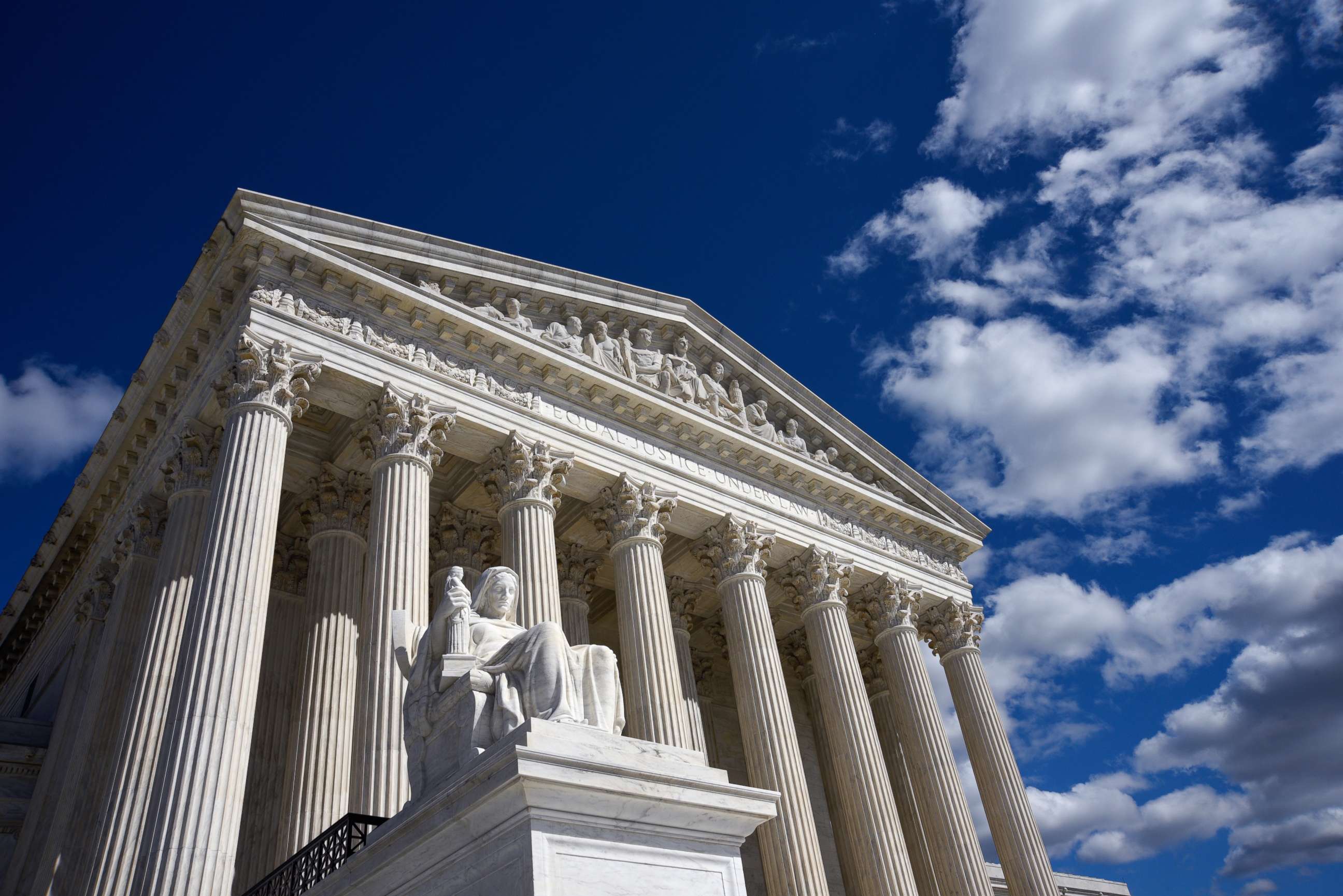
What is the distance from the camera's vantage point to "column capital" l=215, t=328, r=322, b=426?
61.7 ft

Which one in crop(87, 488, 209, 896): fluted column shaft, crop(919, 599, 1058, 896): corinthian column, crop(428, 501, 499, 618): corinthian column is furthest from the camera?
crop(919, 599, 1058, 896): corinthian column

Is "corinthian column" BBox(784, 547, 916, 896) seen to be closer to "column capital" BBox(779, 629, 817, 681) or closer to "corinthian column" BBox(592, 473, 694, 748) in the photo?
"column capital" BBox(779, 629, 817, 681)

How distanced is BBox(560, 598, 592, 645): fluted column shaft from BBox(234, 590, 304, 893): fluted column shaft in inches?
256

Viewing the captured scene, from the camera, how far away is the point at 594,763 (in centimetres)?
716

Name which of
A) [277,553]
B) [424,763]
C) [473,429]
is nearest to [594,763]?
[424,763]

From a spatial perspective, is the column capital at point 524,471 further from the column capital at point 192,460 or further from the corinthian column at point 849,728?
the corinthian column at point 849,728

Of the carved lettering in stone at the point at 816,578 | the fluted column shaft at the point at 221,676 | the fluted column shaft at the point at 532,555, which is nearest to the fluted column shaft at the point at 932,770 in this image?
the carved lettering in stone at the point at 816,578

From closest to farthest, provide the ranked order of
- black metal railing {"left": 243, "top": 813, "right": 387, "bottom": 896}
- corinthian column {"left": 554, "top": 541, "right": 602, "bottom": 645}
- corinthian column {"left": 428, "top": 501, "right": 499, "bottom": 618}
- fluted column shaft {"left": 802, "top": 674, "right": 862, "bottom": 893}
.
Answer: black metal railing {"left": 243, "top": 813, "right": 387, "bottom": 896} → fluted column shaft {"left": 802, "top": 674, "right": 862, "bottom": 893} → corinthian column {"left": 428, "top": 501, "right": 499, "bottom": 618} → corinthian column {"left": 554, "top": 541, "right": 602, "bottom": 645}

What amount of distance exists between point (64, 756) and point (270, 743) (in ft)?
14.0

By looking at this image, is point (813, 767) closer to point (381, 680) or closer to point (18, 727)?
point (381, 680)

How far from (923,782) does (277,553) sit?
18.3m

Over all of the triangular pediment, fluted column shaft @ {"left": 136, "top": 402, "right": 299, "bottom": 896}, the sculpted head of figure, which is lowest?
the sculpted head of figure

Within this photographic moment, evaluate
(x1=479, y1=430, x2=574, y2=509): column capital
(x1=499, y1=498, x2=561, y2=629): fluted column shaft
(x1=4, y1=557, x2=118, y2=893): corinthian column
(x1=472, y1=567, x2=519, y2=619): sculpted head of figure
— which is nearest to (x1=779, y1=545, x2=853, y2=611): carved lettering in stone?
(x1=479, y1=430, x2=574, y2=509): column capital

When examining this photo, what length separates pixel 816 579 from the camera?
2822cm
